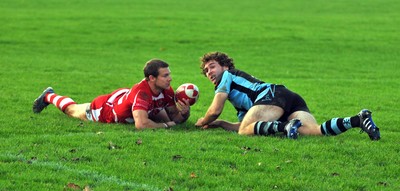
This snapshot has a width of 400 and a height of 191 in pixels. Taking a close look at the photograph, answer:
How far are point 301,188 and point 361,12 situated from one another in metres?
38.0

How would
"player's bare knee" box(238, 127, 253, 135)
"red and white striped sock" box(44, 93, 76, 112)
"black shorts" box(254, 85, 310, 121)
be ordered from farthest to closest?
"red and white striped sock" box(44, 93, 76, 112) → "black shorts" box(254, 85, 310, 121) → "player's bare knee" box(238, 127, 253, 135)

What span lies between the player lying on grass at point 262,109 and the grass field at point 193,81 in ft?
0.76

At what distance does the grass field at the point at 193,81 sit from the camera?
9.22m

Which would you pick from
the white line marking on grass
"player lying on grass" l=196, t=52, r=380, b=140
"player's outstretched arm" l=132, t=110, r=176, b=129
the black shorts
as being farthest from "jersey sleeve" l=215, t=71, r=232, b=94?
the white line marking on grass

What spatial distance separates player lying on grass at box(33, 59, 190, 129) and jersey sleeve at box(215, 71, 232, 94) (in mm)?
799

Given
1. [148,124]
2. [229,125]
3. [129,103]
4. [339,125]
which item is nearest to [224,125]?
[229,125]

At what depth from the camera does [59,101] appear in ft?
47.4

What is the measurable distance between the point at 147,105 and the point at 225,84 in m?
1.25

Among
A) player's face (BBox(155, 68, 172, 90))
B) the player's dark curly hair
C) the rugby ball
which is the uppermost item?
the player's dark curly hair

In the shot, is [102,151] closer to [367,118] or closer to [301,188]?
[301,188]

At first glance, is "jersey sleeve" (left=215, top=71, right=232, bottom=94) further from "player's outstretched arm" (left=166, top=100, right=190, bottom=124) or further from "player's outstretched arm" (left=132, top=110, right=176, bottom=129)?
"player's outstretched arm" (left=132, top=110, right=176, bottom=129)

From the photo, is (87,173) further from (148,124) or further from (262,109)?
(262,109)

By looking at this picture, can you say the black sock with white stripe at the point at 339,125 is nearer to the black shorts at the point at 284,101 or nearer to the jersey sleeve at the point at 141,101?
the black shorts at the point at 284,101

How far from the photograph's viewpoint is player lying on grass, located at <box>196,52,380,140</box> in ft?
37.4
